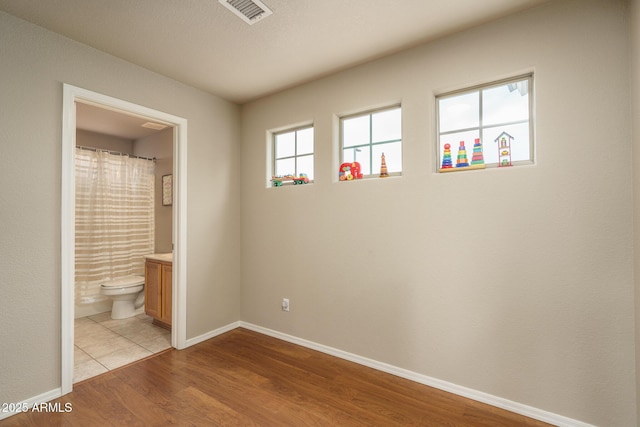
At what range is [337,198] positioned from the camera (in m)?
2.71

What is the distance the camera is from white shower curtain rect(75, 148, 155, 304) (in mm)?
3812

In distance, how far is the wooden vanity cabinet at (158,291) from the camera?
3.21 m

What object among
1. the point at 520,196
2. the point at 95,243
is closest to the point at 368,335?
the point at 520,196

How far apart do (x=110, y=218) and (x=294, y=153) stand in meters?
2.77

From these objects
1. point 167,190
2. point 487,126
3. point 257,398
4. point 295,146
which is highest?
point 295,146

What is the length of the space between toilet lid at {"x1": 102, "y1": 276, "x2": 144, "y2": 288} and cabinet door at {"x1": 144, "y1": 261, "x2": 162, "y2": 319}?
12.5 inches

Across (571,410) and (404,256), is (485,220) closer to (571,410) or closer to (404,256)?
(404,256)

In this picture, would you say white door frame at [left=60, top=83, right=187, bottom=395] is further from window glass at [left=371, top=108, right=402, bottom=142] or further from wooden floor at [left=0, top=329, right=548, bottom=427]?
window glass at [left=371, top=108, right=402, bottom=142]

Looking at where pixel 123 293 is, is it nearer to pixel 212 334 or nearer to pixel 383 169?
pixel 212 334

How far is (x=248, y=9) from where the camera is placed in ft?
6.14

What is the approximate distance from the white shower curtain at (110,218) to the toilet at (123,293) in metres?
0.33

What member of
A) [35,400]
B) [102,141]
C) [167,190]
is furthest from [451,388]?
[102,141]

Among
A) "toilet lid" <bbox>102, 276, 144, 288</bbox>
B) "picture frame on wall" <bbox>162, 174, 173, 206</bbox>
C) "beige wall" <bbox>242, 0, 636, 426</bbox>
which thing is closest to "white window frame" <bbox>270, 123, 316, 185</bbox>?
"beige wall" <bbox>242, 0, 636, 426</bbox>

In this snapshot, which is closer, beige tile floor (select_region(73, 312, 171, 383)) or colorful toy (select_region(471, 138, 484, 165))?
colorful toy (select_region(471, 138, 484, 165))
